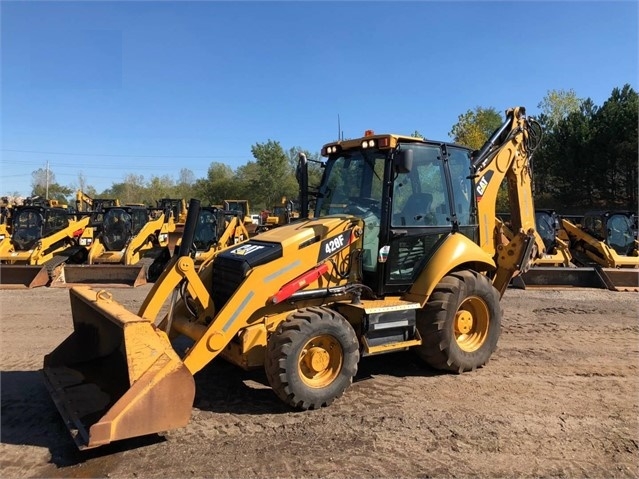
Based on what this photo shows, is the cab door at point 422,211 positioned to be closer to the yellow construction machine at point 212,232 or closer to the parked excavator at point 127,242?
the parked excavator at point 127,242

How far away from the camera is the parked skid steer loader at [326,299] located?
3814 millimetres

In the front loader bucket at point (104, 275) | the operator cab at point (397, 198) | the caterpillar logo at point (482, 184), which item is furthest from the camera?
the front loader bucket at point (104, 275)

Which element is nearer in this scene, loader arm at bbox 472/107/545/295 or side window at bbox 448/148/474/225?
side window at bbox 448/148/474/225

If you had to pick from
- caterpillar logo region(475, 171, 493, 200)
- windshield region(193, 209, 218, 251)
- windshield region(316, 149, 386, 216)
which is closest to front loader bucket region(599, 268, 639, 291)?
caterpillar logo region(475, 171, 493, 200)

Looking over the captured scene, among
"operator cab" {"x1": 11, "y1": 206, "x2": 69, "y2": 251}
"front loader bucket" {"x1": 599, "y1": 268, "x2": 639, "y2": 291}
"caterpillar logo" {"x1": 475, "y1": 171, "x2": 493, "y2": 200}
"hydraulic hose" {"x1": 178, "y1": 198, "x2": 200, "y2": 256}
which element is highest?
"operator cab" {"x1": 11, "y1": 206, "x2": 69, "y2": 251}

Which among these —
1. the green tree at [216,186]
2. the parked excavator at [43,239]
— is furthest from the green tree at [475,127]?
the parked excavator at [43,239]

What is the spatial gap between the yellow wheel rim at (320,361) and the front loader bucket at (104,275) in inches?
312

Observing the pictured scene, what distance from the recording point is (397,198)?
203 inches

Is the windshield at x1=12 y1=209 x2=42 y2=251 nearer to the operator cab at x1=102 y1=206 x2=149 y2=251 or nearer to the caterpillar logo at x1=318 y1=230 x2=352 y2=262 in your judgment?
the operator cab at x1=102 y1=206 x2=149 y2=251

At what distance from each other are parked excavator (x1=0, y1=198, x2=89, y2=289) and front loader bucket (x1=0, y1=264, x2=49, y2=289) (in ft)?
0.70

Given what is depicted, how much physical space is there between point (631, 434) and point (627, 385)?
126cm

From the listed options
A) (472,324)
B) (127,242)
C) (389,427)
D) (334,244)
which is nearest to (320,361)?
(389,427)

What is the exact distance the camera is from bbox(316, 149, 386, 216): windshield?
523 centimetres

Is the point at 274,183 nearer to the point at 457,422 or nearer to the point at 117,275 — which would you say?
the point at 117,275
